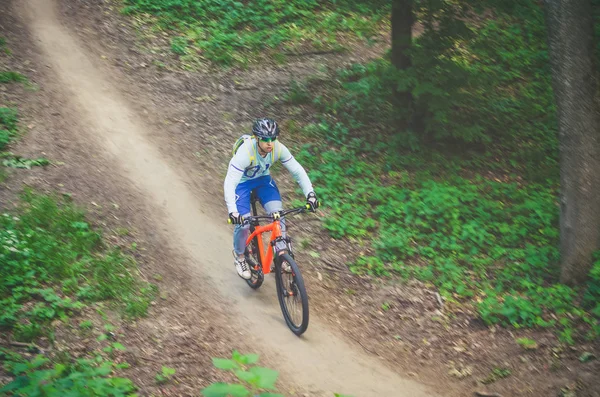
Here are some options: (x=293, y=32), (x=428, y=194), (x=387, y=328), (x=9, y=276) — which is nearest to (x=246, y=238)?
(x=387, y=328)

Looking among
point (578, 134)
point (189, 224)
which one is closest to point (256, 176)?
point (189, 224)

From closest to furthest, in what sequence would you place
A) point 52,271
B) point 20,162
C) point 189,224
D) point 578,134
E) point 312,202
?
1. point 312,202
2. point 52,271
3. point 578,134
4. point 189,224
5. point 20,162

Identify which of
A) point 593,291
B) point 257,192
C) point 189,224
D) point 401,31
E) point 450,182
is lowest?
point 593,291

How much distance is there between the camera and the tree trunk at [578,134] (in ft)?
27.2

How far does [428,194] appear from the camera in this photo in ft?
35.0

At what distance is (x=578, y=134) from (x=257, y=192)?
5234mm

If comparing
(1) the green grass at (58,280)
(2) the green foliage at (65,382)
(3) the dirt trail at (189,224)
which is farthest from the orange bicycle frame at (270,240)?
(2) the green foliage at (65,382)

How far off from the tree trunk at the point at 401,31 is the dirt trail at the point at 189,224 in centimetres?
550

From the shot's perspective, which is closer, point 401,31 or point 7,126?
point 7,126

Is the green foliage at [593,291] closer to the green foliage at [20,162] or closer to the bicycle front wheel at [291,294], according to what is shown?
the bicycle front wheel at [291,294]

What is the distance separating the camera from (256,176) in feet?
25.2

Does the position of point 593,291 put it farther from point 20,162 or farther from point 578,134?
point 20,162

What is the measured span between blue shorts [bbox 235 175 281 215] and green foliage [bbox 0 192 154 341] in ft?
6.18

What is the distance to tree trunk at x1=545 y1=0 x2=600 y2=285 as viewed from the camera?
27.2 feet
